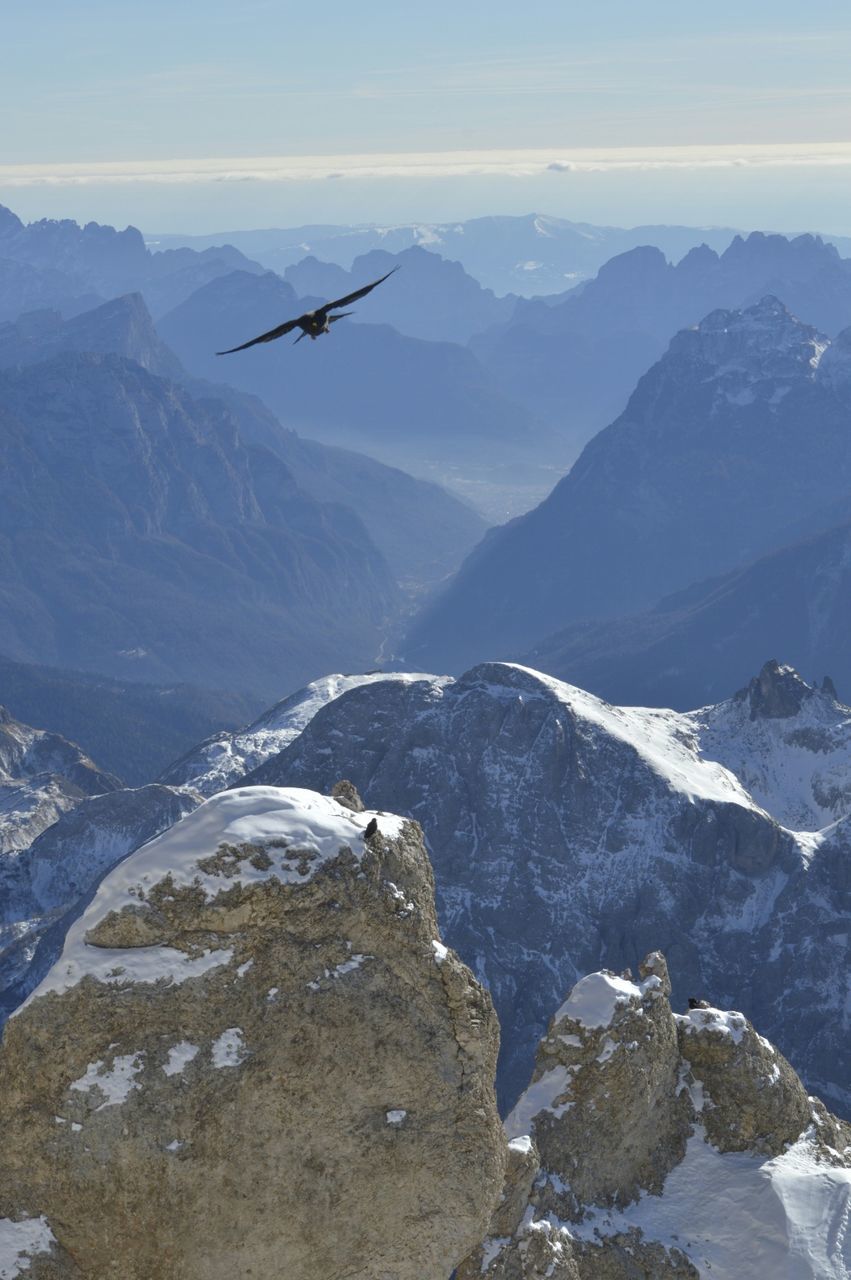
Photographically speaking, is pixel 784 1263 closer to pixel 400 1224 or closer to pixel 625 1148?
pixel 625 1148

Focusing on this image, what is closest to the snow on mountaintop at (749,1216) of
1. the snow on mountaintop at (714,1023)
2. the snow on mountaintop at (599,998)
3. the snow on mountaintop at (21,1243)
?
the snow on mountaintop at (714,1023)

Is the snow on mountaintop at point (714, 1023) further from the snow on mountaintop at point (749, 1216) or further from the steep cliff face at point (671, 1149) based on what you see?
the snow on mountaintop at point (749, 1216)

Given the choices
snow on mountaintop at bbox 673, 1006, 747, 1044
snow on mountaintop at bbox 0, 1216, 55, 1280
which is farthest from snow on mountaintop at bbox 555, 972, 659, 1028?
snow on mountaintop at bbox 0, 1216, 55, 1280

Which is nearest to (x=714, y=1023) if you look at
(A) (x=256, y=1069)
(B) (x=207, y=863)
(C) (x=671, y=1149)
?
(C) (x=671, y=1149)

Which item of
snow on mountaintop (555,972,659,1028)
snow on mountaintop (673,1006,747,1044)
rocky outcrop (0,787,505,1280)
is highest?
rocky outcrop (0,787,505,1280)

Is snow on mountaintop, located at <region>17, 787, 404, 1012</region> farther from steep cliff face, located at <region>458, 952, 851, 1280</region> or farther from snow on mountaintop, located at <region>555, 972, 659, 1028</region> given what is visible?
snow on mountaintop, located at <region>555, 972, 659, 1028</region>

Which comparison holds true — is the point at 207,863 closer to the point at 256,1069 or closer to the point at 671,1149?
the point at 256,1069

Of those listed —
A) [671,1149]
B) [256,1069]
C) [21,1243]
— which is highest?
[256,1069]
